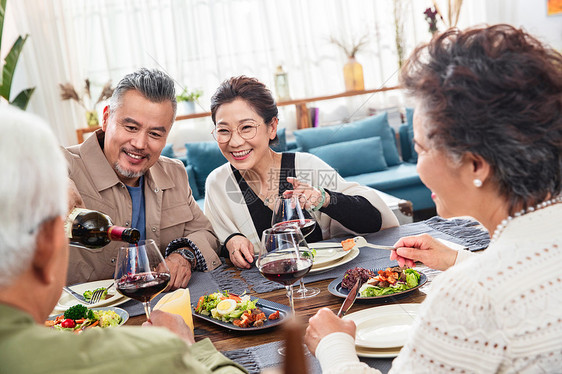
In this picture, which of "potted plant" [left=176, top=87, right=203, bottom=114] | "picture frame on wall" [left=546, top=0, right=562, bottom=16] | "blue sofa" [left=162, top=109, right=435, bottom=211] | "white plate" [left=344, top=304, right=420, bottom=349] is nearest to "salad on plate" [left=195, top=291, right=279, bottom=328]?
"white plate" [left=344, top=304, right=420, bottom=349]

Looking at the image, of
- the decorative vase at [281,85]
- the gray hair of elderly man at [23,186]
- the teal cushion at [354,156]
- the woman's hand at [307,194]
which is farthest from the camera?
the decorative vase at [281,85]

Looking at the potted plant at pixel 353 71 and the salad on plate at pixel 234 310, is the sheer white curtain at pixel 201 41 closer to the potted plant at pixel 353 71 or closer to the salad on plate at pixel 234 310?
the potted plant at pixel 353 71

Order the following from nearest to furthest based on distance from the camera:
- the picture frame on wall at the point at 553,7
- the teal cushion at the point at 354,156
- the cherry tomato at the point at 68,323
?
the cherry tomato at the point at 68,323
the teal cushion at the point at 354,156
the picture frame on wall at the point at 553,7

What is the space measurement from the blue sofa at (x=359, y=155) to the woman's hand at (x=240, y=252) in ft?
9.15

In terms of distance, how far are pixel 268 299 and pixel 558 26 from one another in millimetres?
6161

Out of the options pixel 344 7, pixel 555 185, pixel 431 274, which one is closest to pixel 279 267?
pixel 431 274

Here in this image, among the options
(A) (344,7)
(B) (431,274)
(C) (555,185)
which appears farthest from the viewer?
(A) (344,7)

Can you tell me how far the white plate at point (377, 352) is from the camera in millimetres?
1068

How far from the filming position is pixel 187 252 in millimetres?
1829

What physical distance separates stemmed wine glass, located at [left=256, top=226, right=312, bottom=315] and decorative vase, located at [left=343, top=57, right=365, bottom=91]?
14.9 feet

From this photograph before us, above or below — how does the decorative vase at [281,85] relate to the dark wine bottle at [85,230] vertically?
above

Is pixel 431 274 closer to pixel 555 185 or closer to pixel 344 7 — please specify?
pixel 555 185

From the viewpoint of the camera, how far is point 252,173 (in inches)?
93.7

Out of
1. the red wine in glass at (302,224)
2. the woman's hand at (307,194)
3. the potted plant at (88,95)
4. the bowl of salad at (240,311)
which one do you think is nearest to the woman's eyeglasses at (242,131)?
the woman's hand at (307,194)
